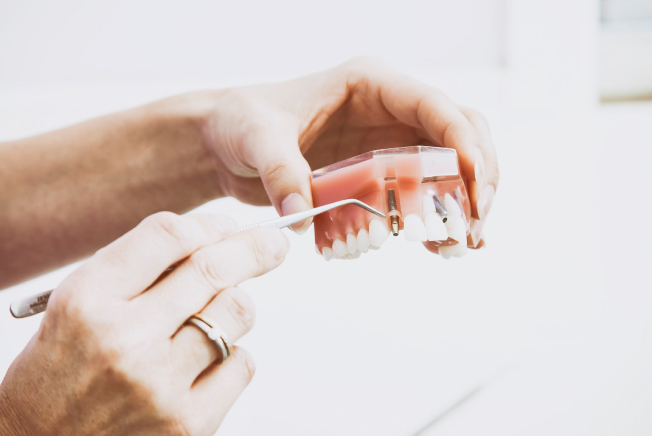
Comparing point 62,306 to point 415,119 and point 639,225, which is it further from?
point 639,225

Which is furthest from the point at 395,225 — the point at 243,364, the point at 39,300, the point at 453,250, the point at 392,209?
the point at 39,300

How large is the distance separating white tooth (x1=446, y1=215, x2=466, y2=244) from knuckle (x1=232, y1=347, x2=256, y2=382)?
0.29m

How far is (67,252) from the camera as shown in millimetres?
913

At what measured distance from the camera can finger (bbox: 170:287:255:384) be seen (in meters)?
0.41

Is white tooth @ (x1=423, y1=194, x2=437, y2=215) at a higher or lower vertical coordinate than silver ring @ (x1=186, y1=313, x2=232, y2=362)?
higher

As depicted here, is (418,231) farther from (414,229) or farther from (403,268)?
(403,268)

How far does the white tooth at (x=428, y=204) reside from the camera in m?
0.60

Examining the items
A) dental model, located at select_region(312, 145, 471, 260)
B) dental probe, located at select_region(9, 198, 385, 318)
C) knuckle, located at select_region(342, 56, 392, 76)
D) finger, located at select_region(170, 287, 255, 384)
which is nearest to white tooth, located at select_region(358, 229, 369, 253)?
dental model, located at select_region(312, 145, 471, 260)

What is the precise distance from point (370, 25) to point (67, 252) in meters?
1.00

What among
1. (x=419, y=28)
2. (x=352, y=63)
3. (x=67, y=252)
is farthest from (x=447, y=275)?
(x=419, y=28)

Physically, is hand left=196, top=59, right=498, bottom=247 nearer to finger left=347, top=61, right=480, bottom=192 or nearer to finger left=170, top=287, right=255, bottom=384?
finger left=347, top=61, right=480, bottom=192

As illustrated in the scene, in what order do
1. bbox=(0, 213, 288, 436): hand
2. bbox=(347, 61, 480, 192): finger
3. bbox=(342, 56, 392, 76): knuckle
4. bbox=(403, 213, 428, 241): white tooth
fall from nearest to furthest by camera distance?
bbox=(0, 213, 288, 436): hand, bbox=(403, 213, 428, 241): white tooth, bbox=(347, 61, 480, 192): finger, bbox=(342, 56, 392, 76): knuckle

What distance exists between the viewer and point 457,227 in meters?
0.62

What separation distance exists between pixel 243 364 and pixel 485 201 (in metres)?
0.45
